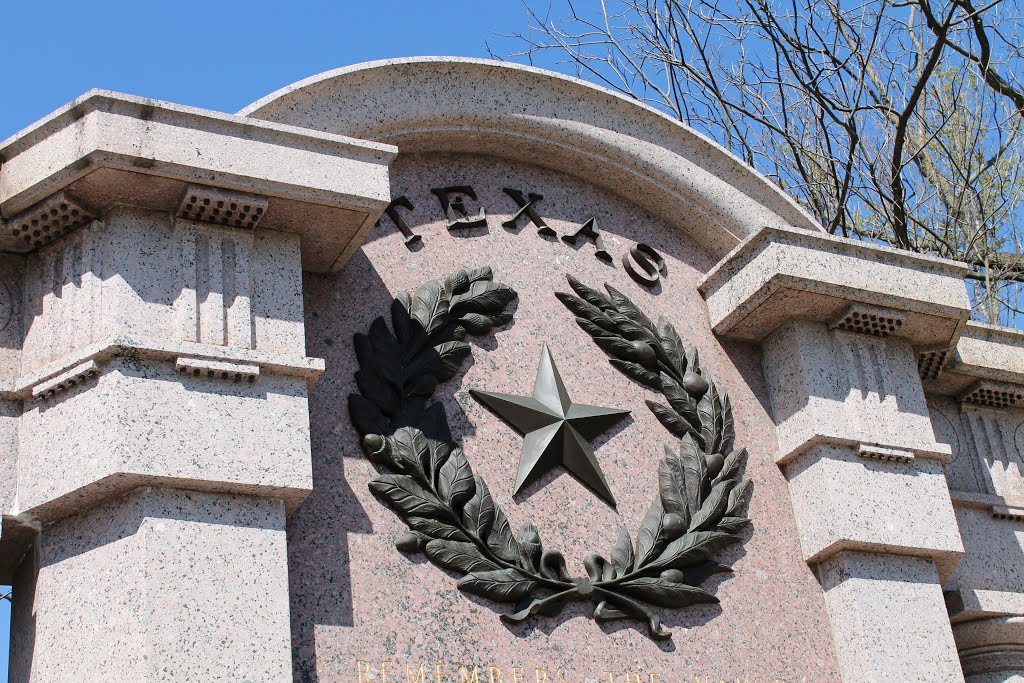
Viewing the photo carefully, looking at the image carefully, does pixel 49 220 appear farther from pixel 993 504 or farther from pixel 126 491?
pixel 993 504

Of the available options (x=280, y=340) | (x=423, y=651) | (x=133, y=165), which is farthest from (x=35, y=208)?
(x=423, y=651)

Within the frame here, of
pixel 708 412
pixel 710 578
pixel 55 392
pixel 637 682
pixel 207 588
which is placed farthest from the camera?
pixel 708 412

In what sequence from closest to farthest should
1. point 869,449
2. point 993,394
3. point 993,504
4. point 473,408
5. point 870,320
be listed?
point 473,408 → point 869,449 → point 870,320 → point 993,504 → point 993,394

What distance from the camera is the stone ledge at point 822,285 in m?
7.45

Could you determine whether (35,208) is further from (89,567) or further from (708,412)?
(708,412)

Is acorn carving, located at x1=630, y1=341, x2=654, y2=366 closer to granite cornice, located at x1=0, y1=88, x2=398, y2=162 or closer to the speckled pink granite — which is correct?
the speckled pink granite

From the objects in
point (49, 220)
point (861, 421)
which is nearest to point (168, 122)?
point (49, 220)

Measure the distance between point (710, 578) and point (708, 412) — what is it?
982mm

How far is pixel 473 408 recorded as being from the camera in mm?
6703

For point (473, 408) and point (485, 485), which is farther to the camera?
point (473, 408)

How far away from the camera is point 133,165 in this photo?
5.84 metres

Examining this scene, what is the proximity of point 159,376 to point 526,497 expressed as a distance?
1891 mm

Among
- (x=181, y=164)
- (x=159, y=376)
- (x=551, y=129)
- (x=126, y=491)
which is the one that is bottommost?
(x=126, y=491)

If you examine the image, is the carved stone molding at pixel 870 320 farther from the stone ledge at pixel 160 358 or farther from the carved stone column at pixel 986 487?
the stone ledge at pixel 160 358
